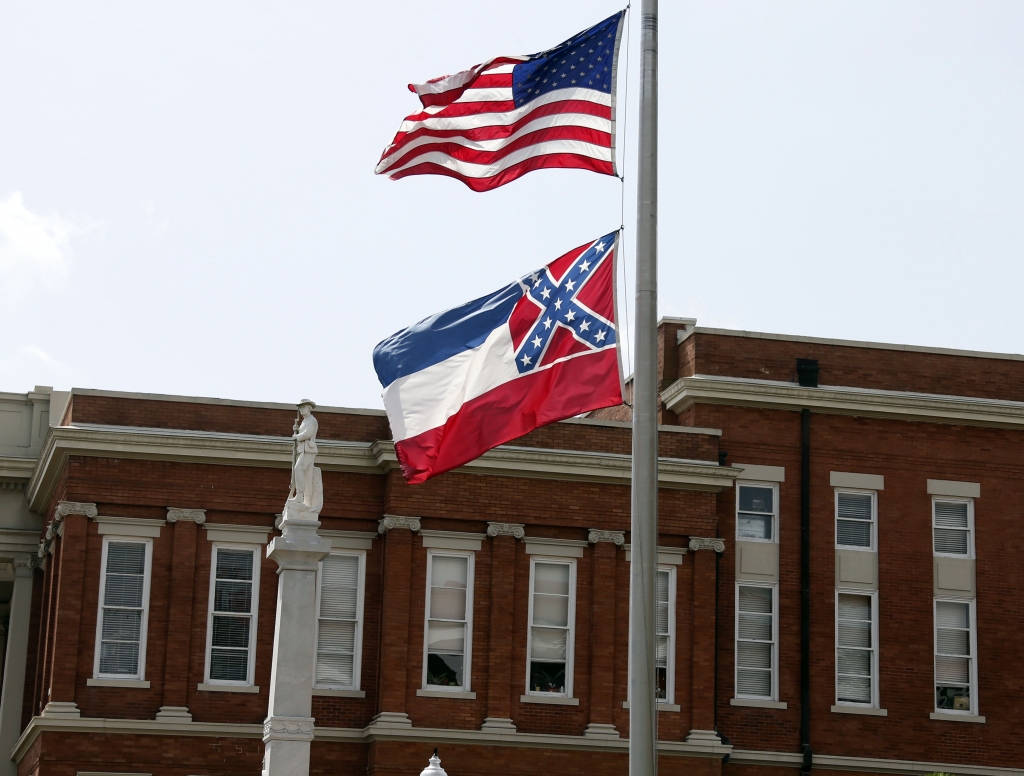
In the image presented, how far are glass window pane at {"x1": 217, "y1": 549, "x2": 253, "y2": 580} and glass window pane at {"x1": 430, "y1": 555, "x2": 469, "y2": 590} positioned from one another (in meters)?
3.50

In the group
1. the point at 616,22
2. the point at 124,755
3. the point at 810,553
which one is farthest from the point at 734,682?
the point at 616,22

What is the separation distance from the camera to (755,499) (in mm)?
33531

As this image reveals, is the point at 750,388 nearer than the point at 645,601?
No

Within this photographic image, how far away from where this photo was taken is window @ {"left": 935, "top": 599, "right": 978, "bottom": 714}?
33.2 m

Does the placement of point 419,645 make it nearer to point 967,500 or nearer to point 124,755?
point 124,755

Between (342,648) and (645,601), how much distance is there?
60.2 feet

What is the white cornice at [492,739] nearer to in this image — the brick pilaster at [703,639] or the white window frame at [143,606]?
the brick pilaster at [703,639]

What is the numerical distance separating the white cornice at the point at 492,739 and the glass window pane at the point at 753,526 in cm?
429

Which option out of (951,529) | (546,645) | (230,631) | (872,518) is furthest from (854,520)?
(230,631)

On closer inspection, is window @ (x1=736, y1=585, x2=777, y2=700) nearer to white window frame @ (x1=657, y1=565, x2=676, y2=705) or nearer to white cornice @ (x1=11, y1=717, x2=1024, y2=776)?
white cornice @ (x1=11, y1=717, x2=1024, y2=776)

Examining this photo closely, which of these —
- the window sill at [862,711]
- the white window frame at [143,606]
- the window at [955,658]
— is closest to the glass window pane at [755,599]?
the window sill at [862,711]

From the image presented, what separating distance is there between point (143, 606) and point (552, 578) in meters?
7.78

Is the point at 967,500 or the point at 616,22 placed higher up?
the point at 616,22

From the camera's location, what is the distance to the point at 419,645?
102 feet
